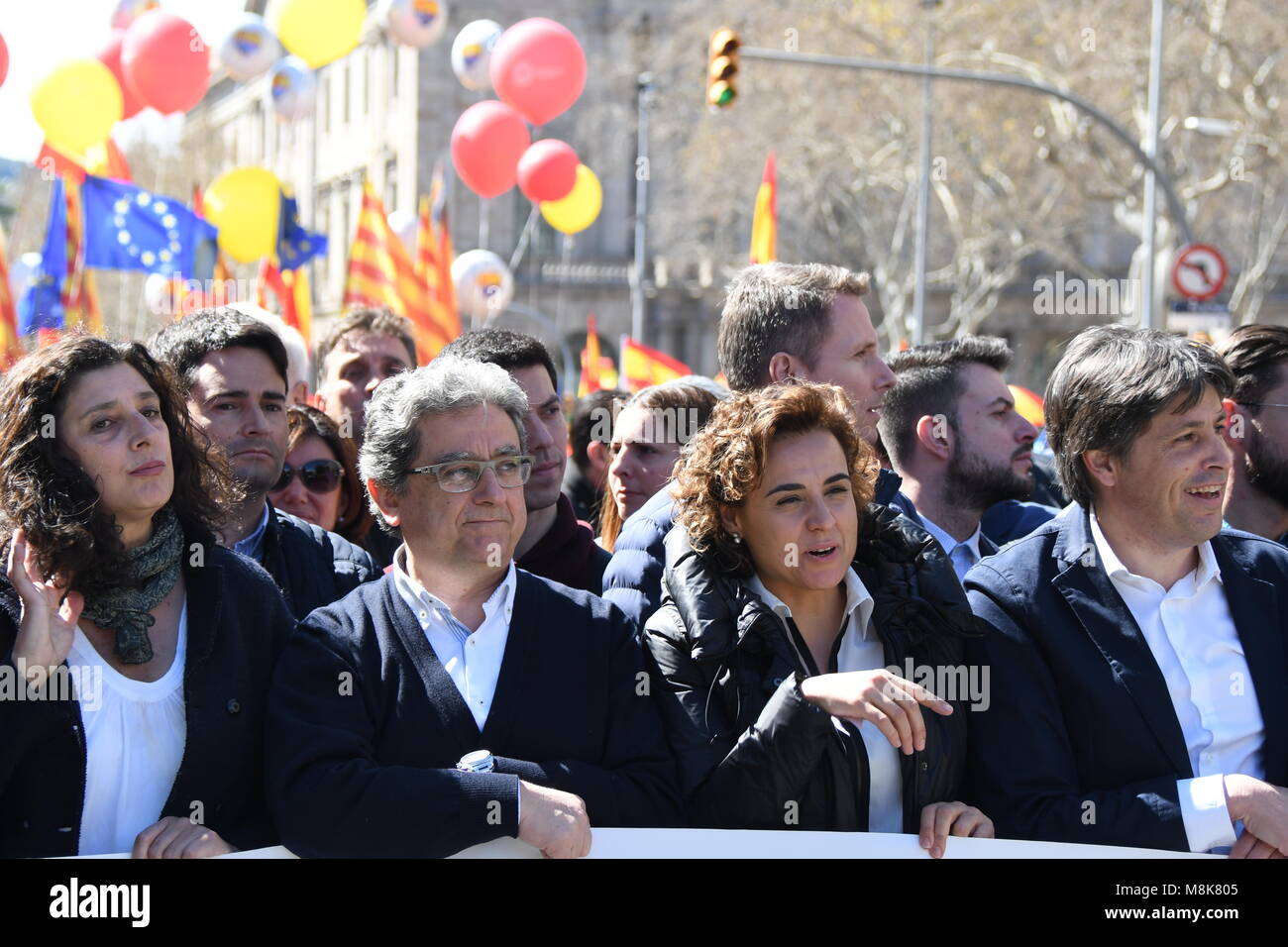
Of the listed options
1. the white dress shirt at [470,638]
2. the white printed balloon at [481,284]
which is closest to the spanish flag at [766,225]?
the white printed balloon at [481,284]

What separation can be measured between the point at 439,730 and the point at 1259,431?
104 inches

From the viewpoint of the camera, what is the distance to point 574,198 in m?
14.5

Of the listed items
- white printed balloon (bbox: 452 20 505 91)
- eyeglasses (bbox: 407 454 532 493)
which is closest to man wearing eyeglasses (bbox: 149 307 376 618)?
eyeglasses (bbox: 407 454 532 493)

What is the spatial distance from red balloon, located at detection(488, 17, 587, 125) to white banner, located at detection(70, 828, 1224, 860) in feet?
28.6

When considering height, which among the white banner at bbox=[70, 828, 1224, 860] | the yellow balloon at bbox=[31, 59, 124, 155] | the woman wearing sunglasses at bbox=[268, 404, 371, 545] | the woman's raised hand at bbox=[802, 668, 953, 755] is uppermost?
the yellow balloon at bbox=[31, 59, 124, 155]

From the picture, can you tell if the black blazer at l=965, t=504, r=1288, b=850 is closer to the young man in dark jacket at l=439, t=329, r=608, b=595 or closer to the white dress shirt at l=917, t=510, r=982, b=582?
the young man in dark jacket at l=439, t=329, r=608, b=595

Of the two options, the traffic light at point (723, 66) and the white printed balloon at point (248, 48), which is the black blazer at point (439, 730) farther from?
the traffic light at point (723, 66)

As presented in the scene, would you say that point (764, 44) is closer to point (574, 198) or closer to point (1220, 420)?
point (574, 198)

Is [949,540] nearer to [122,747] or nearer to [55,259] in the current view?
[122,747]

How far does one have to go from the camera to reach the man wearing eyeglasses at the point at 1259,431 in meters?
4.52

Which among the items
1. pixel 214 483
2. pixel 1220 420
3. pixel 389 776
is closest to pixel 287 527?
pixel 214 483

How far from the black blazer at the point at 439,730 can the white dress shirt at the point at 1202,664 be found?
3.61 ft

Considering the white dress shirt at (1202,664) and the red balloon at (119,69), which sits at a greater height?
the red balloon at (119,69)

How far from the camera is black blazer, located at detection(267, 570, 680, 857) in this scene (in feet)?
9.82
